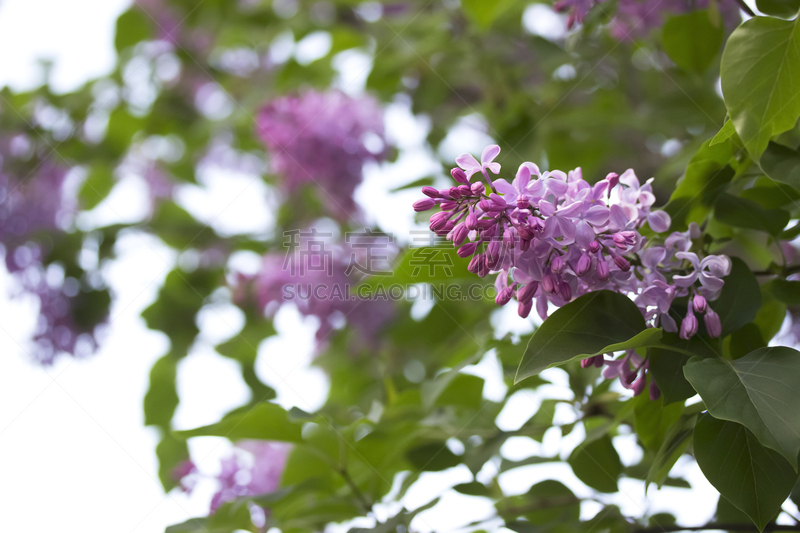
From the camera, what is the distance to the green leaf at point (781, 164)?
778mm

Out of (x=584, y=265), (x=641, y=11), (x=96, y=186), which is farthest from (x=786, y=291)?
(x=96, y=186)

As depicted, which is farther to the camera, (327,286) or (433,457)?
(327,286)

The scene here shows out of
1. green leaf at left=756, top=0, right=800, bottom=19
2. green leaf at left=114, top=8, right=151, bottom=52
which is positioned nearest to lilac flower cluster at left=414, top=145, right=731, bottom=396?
green leaf at left=756, top=0, right=800, bottom=19

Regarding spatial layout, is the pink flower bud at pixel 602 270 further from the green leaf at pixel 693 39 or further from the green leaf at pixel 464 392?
the green leaf at pixel 693 39

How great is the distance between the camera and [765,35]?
2.45 feet

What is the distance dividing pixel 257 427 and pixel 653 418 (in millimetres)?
722

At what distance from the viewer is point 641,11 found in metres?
1.45

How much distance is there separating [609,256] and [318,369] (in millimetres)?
2032

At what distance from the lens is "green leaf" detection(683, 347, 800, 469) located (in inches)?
24.3

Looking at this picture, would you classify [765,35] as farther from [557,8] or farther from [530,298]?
[557,8]

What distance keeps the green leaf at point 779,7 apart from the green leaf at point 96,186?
2861 millimetres

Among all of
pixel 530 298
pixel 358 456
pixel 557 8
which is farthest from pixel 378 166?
pixel 530 298

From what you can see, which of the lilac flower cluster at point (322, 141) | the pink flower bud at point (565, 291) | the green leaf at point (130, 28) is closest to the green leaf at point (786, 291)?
the pink flower bud at point (565, 291)

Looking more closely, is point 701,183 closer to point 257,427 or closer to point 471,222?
point 471,222
